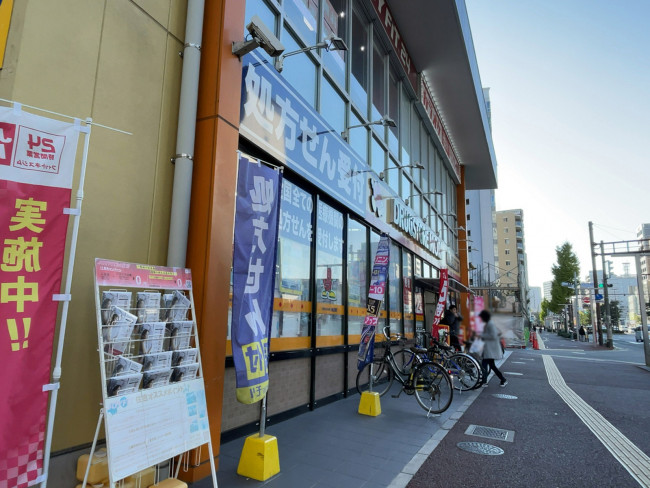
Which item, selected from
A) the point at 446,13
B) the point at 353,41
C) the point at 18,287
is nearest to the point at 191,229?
the point at 18,287

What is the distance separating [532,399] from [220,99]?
8.35 metres

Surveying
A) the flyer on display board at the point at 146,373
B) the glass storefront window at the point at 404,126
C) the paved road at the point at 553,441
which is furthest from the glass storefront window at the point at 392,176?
the flyer on display board at the point at 146,373

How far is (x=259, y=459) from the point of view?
12.5ft

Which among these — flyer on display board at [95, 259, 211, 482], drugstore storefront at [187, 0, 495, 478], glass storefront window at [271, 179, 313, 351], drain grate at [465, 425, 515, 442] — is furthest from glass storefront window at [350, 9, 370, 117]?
flyer on display board at [95, 259, 211, 482]

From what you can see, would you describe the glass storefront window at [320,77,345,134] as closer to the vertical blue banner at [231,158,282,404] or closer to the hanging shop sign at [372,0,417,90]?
the hanging shop sign at [372,0,417,90]

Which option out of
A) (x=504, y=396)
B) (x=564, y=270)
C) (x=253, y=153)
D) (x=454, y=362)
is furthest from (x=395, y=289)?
(x=564, y=270)

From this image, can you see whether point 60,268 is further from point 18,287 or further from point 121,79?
point 121,79

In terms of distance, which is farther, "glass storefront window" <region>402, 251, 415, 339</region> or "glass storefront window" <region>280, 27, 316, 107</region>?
"glass storefront window" <region>402, 251, 415, 339</region>

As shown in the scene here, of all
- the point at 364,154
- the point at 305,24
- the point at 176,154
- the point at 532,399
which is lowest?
the point at 532,399

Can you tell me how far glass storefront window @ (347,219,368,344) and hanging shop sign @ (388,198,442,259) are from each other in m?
1.80

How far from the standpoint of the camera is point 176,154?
4219 millimetres

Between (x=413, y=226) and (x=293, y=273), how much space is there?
689 centimetres

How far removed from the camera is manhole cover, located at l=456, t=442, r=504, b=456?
4.88 m

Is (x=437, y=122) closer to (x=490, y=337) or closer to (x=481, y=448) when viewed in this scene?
(x=481, y=448)
